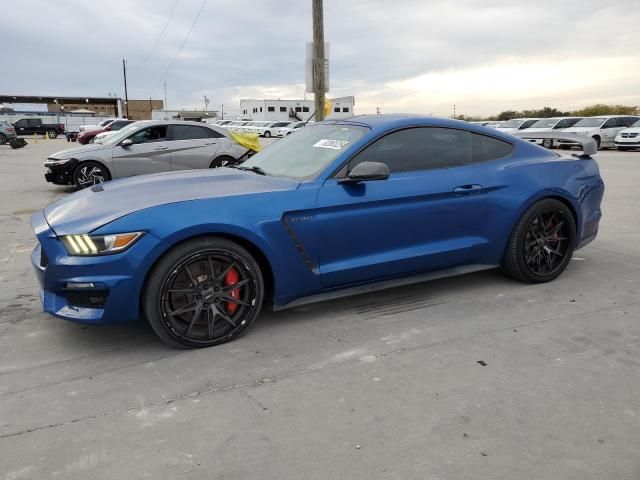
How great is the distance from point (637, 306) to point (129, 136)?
9.21m

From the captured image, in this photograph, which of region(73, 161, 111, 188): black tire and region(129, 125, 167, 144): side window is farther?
region(129, 125, 167, 144): side window

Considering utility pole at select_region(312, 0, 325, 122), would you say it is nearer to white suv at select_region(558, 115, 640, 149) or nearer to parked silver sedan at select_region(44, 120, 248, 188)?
parked silver sedan at select_region(44, 120, 248, 188)

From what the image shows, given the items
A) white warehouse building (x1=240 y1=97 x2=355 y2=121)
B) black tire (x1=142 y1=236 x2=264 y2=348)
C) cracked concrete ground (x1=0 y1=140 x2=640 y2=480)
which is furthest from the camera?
white warehouse building (x1=240 y1=97 x2=355 y2=121)

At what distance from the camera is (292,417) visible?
257 cm

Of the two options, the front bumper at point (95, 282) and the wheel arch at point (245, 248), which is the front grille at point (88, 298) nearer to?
the front bumper at point (95, 282)

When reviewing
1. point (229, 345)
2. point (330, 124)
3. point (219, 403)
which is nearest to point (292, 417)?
point (219, 403)

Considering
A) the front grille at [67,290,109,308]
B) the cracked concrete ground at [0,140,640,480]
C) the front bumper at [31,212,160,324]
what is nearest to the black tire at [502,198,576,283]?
the cracked concrete ground at [0,140,640,480]

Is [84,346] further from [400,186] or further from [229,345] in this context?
[400,186]

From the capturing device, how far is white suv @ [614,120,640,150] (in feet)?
74.6

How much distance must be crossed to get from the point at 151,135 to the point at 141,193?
24.8ft

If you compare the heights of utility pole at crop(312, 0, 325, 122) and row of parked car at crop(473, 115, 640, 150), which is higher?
utility pole at crop(312, 0, 325, 122)

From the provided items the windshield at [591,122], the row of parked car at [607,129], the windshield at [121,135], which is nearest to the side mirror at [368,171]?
the windshield at [121,135]

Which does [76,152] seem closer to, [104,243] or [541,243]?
[104,243]

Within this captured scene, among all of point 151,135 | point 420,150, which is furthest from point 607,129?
point 420,150
